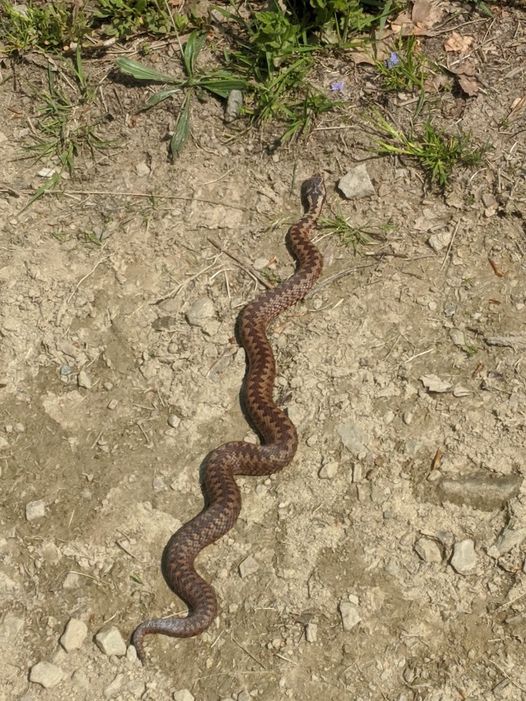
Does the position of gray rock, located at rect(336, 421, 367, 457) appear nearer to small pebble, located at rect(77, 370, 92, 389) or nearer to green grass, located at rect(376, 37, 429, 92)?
small pebble, located at rect(77, 370, 92, 389)

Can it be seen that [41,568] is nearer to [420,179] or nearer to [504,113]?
[420,179]

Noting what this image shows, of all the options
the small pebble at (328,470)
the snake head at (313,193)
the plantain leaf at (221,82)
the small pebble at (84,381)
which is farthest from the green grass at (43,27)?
the small pebble at (328,470)

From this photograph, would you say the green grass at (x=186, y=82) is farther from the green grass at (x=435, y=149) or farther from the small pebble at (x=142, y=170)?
the green grass at (x=435, y=149)

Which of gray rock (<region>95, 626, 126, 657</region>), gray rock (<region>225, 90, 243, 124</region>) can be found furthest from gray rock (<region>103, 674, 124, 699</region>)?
gray rock (<region>225, 90, 243, 124</region>)

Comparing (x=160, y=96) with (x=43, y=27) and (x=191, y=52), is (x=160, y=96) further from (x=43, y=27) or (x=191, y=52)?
(x=43, y=27)

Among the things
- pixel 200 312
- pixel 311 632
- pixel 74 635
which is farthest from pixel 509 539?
pixel 200 312
